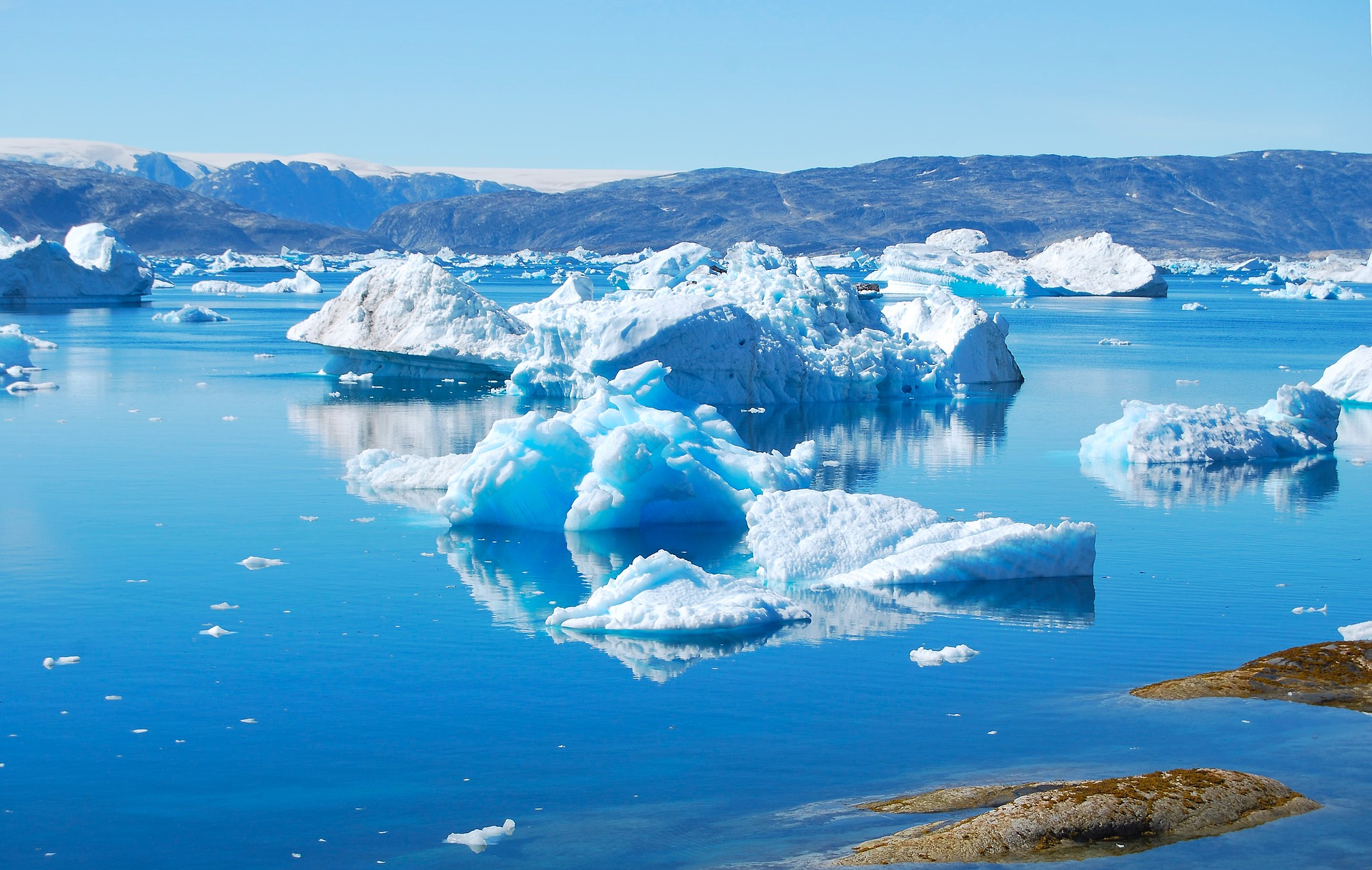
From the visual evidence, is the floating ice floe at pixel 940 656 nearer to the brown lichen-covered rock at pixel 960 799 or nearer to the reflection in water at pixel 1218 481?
the brown lichen-covered rock at pixel 960 799

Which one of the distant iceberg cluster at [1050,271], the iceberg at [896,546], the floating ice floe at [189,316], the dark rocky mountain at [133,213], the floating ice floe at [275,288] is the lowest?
the iceberg at [896,546]

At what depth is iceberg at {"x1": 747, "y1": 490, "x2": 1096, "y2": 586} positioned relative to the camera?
8508 mm

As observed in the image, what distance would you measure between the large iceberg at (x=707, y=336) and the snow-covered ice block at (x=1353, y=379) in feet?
16.8

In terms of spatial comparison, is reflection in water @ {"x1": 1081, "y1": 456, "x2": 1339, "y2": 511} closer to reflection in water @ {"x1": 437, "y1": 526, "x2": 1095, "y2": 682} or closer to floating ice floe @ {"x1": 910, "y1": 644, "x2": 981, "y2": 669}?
reflection in water @ {"x1": 437, "y1": 526, "x2": 1095, "y2": 682}

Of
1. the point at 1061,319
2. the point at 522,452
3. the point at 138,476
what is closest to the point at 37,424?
the point at 138,476

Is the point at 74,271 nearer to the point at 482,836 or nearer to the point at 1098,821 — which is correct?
the point at 482,836

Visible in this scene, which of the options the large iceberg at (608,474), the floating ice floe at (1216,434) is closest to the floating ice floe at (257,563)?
the large iceberg at (608,474)

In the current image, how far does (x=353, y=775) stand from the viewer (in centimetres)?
531

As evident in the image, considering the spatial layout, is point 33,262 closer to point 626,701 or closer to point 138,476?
point 138,476

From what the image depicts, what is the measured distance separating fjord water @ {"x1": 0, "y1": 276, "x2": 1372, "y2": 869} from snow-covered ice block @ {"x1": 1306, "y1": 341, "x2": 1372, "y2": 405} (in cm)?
661

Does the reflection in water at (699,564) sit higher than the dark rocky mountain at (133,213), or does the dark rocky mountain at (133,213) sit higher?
the dark rocky mountain at (133,213)

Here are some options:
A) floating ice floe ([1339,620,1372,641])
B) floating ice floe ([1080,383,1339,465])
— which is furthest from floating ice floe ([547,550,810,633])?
floating ice floe ([1080,383,1339,465])

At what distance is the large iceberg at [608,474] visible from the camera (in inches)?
399

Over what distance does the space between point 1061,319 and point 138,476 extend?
33.9 m
